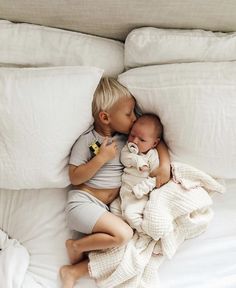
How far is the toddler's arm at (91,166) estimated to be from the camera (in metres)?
1.29

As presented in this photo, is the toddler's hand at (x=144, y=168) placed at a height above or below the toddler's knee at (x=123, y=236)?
above

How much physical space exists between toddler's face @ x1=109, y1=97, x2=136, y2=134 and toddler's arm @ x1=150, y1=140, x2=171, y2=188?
0.43 ft

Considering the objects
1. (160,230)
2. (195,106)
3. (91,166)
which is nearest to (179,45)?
(195,106)

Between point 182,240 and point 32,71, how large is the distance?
68 cm

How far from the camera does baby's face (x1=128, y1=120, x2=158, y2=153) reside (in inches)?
51.8

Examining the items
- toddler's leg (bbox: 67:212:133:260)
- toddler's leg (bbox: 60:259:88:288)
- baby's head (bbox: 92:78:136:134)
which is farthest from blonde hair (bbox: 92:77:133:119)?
toddler's leg (bbox: 60:259:88:288)

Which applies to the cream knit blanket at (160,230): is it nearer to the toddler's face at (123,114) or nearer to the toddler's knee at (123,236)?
the toddler's knee at (123,236)

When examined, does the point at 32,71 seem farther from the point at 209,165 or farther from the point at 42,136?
the point at 209,165

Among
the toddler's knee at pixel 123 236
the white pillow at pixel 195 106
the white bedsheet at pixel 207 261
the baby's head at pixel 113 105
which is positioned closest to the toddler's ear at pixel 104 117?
the baby's head at pixel 113 105

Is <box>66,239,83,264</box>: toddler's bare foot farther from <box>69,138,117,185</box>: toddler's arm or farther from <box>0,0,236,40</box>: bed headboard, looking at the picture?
<box>0,0,236,40</box>: bed headboard

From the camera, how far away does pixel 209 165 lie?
1.31 metres

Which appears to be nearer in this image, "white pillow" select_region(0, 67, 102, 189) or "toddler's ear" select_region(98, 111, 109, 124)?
"white pillow" select_region(0, 67, 102, 189)

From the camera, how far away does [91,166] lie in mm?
1290

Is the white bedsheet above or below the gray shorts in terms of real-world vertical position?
below
